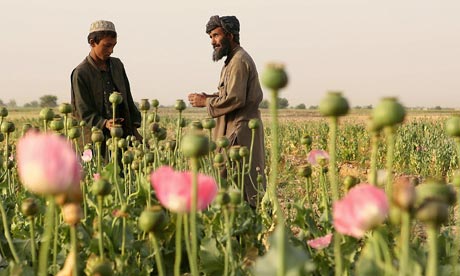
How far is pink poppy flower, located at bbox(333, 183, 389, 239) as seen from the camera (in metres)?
0.86

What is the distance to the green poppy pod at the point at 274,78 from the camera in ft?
3.32

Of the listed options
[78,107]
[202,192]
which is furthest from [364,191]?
[78,107]

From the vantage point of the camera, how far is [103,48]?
4.07 metres

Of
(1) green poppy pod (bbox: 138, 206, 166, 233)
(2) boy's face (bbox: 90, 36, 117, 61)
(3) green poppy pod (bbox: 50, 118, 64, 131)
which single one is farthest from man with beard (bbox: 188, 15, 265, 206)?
(1) green poppy pod (bbox: 138, 206, 166, 233)

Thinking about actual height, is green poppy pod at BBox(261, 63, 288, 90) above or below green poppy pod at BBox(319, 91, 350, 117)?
above

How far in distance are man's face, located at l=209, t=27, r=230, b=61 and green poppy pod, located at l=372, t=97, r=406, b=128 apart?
3.18m

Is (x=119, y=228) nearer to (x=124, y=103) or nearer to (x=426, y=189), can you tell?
(x=426, y=189)

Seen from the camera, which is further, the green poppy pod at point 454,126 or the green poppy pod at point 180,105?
the green poppy pod at point 180,105

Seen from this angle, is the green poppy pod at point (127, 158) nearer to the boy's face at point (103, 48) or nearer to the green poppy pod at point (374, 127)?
the green poppy pod at point (374, 127)

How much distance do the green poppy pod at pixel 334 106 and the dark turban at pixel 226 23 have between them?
10.1 ft

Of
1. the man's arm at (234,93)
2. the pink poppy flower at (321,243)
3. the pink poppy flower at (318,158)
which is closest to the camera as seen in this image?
the pink poppy flower at (321,243)

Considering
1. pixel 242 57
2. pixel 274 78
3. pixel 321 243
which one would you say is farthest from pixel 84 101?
pixel 274 78

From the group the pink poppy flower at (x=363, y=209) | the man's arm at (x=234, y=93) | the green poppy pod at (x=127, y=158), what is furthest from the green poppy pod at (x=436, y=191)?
the man's arm at (x=234, y=93)

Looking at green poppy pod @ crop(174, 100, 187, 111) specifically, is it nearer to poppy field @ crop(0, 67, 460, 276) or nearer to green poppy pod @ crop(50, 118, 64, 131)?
poppy field @ crop(0, 67, 460, 276)
